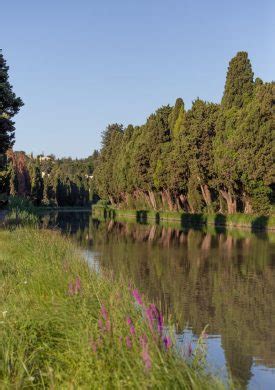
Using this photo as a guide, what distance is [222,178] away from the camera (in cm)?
6047

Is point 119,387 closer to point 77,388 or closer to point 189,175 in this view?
point 77,388

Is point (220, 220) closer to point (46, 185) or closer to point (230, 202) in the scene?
point (230, 202)

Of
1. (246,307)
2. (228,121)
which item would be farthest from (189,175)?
(246,307)

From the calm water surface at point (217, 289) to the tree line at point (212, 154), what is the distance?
15945 mm

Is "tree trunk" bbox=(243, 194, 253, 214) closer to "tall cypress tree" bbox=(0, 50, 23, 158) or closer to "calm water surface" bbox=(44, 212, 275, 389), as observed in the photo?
"calm water surface" bbox=(44, 212, 275, 389)

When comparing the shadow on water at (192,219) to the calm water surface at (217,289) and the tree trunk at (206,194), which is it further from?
the calm water surface at (217,289)

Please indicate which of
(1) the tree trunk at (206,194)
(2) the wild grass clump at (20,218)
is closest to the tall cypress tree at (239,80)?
(1) the tree trunk at (206,194)

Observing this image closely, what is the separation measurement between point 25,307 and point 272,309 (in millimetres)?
8438

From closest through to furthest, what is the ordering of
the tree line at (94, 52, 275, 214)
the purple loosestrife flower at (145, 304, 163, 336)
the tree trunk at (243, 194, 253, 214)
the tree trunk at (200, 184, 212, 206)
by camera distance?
the purple loosestrife flower at (145, 304, 163, 336), the tree line at (94, 52, 275, 214), the tree trunk at (243, 194, 253, 214), the tree trunk at (200, 184, 212, 206)

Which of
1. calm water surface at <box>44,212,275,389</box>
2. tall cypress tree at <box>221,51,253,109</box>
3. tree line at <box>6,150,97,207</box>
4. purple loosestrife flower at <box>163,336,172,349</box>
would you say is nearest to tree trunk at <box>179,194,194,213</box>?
tall cypress tree at <box>221,51,253,109</box>

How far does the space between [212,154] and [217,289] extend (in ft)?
152

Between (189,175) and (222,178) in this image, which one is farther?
(189,175)

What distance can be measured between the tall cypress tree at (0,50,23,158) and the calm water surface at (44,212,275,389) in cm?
775

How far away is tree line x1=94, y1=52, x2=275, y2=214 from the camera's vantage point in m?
55.2
